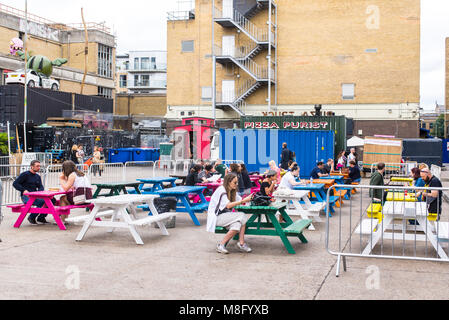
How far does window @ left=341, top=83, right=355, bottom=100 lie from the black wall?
25.5m

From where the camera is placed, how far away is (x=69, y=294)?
619 cm

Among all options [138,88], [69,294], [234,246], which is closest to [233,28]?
[234,246]

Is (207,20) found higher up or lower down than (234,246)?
higher up

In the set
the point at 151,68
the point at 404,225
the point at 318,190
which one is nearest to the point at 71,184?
the point at 318,190

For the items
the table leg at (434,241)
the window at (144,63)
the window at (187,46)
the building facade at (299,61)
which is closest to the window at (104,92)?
the building facade at (299,61)

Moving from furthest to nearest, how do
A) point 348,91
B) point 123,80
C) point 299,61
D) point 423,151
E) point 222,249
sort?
point 123,80
point 299,61
point 348,91
point 423,151
point 222,249

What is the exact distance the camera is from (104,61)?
65.8 meters

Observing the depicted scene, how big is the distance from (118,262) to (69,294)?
1.79 m

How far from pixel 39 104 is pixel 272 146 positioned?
26743mm

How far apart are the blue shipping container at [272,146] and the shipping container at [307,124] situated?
353 cm

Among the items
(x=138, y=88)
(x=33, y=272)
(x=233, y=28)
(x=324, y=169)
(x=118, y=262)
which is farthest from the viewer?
(x=138, y=88)

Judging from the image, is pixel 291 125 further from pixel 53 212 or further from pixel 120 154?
pixel 53 212
